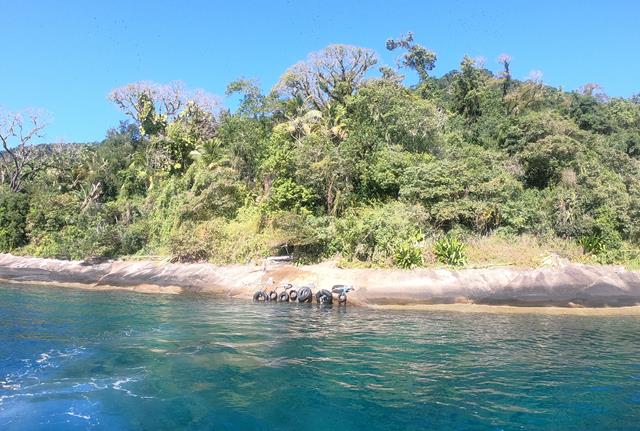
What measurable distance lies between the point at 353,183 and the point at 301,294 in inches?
374

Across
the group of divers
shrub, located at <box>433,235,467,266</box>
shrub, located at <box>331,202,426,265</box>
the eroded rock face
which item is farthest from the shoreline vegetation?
shrub, located at <box>331,202,426,265</box>

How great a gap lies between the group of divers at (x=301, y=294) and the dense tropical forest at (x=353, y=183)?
109 inches

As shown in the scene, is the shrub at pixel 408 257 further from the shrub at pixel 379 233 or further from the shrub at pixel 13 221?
the shrub at pixel 13 221

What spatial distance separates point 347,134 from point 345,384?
895 inches

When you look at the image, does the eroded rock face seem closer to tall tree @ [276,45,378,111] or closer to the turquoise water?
the turquoise water

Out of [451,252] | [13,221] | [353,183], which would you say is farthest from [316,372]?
[13,221]

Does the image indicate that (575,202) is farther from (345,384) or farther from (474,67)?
(474,67)

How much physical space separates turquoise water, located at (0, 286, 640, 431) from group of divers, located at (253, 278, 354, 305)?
3.32 metres

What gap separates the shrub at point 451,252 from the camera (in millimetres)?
22281

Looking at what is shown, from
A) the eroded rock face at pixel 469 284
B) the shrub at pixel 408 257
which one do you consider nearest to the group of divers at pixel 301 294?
the eroded rock face at pixel 469 284

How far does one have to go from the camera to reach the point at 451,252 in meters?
22.5

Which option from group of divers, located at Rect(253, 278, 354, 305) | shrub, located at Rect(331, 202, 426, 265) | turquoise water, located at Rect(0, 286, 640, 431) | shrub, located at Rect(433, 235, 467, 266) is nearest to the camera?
turquoise water, located at Rect(0, 286, 640, 431)

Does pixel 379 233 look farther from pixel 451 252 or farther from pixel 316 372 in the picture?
pixel 316 372

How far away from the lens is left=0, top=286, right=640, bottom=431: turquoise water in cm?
809
